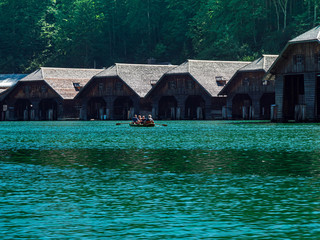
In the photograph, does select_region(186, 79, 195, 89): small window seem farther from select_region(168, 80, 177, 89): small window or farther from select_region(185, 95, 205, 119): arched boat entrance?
select_region(185, 95, 205, 119): arched boat entrance

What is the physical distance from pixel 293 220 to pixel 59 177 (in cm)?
923

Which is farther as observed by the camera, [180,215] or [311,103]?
[311,103]

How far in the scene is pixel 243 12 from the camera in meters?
124

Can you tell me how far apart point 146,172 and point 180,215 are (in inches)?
321

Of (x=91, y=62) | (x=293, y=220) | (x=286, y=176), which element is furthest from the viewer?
(x=91, y=62)

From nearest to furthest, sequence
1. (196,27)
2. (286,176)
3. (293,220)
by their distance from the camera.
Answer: (293,220), (286,176), (196,27)

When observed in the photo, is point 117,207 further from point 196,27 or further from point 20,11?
point 20,11

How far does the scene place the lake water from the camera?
1284 cm

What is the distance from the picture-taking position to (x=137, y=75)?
338 feet

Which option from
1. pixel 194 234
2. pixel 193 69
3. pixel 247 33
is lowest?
pixel 194 234

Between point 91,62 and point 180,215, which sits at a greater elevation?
point 91,62

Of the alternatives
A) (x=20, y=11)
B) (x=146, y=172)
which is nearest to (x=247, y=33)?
(x=20, y=11)

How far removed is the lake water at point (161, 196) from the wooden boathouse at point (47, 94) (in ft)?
257

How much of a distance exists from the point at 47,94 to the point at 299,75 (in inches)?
1797
